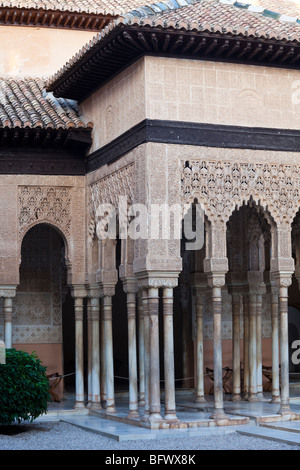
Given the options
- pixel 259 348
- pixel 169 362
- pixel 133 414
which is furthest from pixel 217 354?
pixel 259 348

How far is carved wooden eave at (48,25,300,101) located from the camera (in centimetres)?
1262

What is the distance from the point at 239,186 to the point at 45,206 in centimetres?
371

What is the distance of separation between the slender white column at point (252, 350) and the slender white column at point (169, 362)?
3.65m

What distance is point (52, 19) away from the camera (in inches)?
719

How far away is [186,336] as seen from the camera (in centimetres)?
1828

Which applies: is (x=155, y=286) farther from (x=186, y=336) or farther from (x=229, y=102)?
(x=186, y=336)

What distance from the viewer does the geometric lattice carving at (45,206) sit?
1534 cm

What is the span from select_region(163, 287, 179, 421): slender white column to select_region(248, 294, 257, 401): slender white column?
365 cm

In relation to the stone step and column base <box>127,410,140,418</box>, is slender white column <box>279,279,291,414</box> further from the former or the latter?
column base <box>127,410,140,418</box>

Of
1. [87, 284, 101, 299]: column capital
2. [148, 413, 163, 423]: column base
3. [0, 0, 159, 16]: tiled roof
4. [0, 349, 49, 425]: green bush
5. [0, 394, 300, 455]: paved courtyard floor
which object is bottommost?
[0, 394, 300, 455]: paved courtyard floor

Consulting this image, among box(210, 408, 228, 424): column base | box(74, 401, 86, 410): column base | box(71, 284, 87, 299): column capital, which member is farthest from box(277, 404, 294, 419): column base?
box(71, 284, 87, 299): column capital

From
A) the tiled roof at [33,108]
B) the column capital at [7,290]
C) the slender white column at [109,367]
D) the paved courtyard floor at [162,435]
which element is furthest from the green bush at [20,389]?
the tiled roof at [33,108]

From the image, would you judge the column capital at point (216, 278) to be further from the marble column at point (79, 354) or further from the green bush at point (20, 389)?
the marble column at point (79, 354)
